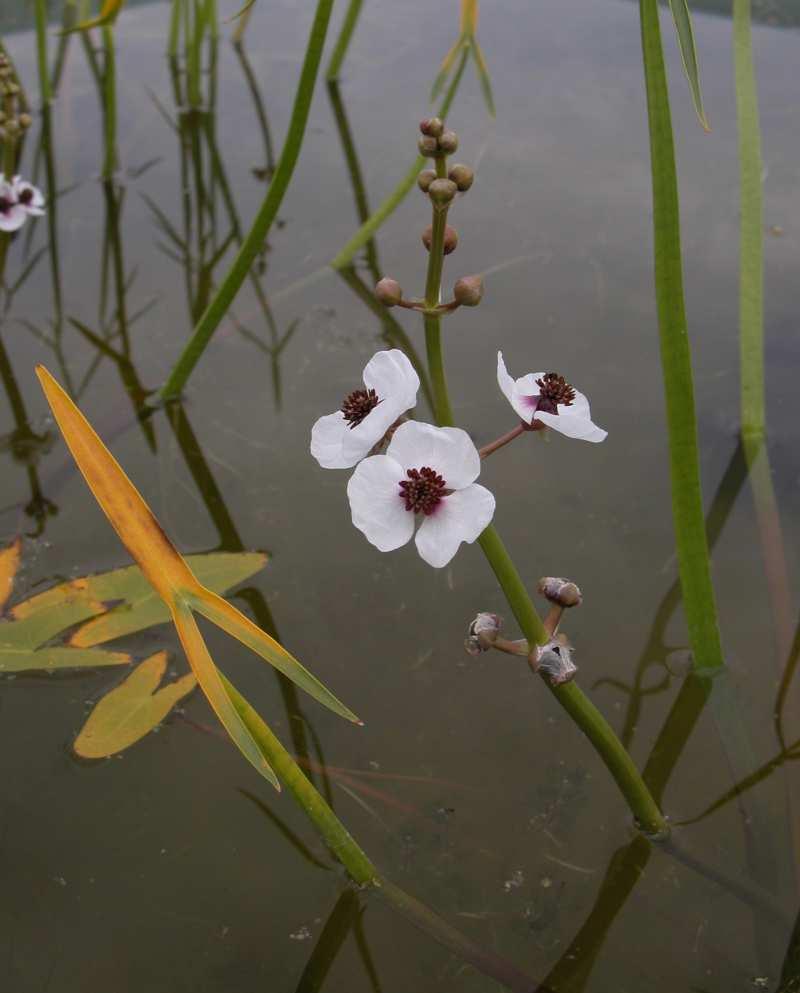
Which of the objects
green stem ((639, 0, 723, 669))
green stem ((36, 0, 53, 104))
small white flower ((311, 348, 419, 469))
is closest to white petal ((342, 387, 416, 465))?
small white flower ((311, 348, 419, 469))

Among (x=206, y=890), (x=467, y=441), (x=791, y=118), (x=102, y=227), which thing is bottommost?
(x=206, y=890)

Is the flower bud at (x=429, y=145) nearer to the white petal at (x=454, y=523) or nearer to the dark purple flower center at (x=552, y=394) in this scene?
the dark purple flower center at (x=552, y=394)

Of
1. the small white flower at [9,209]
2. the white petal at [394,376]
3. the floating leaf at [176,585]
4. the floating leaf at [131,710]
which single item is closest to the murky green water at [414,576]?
the floating leaf at [131,710]

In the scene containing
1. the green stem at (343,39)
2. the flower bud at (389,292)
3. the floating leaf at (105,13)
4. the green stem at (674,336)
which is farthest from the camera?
the green stem at (343,39)

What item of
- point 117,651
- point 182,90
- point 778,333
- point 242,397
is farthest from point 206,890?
point 182,90

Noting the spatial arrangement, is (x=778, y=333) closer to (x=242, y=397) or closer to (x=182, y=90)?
(x=242, y=397)

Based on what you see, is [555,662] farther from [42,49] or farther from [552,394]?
[42,49]
